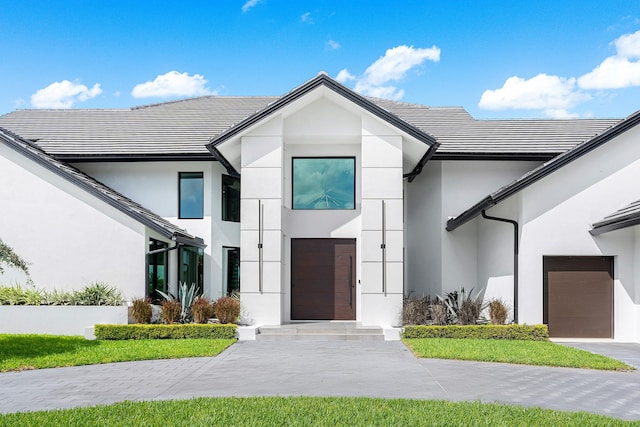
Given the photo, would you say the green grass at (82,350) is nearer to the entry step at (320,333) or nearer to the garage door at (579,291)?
the entry step at (320,333)

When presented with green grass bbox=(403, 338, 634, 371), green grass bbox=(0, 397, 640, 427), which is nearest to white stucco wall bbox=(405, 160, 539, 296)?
green grass bbox=(403, 338, 634, 371)

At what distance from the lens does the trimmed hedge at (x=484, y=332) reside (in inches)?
602

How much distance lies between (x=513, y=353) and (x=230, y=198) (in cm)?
1111

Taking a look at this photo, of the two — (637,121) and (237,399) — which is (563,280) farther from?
(237,399)

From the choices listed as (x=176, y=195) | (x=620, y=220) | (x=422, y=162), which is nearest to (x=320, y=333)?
(x=422, y=162)

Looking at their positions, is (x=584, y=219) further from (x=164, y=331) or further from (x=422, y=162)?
(x=164, y=331)

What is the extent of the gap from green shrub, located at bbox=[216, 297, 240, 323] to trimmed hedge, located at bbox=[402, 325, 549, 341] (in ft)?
14.8

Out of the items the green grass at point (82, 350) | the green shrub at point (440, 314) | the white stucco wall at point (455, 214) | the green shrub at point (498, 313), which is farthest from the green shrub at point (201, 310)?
the green shrub at point (498, 313)

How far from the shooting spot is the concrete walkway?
8.77m

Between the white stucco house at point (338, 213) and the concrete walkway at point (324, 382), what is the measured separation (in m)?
4.88

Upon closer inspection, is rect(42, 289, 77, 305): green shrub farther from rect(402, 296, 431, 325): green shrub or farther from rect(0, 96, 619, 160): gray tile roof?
rect(402, 296, 431, 325): green shrub

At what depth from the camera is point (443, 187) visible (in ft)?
63.4

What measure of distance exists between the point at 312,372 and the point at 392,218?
276 inches

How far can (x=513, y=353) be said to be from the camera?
1277cm
